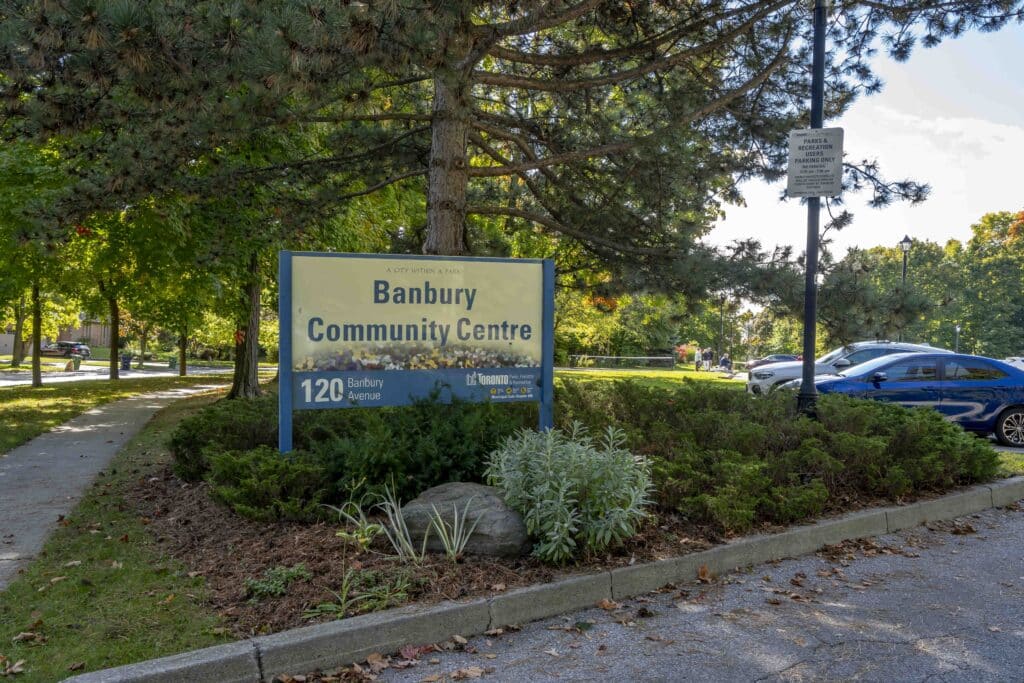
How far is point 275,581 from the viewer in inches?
166

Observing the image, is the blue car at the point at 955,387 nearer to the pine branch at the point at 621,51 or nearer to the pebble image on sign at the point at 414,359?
the pine branch at the point at 621,51

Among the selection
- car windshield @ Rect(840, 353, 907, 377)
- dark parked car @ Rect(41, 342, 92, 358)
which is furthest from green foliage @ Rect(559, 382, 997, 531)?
dark parked car @ Rect(41, 342, 92, 358)

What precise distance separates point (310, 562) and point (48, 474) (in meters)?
5.47

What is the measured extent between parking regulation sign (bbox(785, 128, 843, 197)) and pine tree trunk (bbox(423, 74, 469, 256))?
11.6 ft

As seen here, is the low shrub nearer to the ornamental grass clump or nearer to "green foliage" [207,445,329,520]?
"green foliage" [207,445,329,520]

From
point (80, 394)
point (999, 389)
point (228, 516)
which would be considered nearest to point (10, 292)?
point (80, 394)

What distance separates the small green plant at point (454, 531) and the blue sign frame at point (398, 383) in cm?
175

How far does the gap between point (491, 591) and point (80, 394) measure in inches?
778

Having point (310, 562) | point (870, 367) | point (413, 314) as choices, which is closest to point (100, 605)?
point (310, 562)

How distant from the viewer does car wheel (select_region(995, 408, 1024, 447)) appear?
454 inches

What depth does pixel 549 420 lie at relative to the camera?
6.89 metres

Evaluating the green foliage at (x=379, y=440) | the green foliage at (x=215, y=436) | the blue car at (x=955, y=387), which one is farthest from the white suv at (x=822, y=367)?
the green foliage at (x=215, y=436)

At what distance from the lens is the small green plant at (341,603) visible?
3854 mm

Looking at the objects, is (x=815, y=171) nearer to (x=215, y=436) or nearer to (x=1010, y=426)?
(x=215, y=436)
